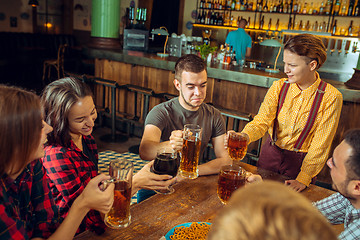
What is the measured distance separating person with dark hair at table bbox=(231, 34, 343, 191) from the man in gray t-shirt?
0.76ft

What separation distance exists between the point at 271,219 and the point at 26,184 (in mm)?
1027

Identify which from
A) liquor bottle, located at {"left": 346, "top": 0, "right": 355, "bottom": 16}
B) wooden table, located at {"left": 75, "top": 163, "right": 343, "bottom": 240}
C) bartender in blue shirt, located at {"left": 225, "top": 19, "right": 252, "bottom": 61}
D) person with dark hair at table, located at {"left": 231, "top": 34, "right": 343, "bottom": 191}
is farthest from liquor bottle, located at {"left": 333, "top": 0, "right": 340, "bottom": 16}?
wooden table, located at {"left": 75, "top": 163, "right": 343, "bottom": 240}

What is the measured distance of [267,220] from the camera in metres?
0.36

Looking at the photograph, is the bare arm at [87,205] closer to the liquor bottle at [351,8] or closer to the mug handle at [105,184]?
the mug handle at [105,184]

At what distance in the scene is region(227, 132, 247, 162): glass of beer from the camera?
1573mm

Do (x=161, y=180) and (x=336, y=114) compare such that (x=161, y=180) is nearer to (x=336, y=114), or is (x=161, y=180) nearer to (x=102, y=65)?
(x=336, y=114)

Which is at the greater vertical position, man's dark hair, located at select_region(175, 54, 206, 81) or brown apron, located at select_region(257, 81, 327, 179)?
man's dark hair, located at select_region(175, 54, 206, 81)

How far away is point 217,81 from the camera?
4.26 meters

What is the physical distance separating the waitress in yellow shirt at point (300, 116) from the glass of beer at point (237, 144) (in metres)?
0.42

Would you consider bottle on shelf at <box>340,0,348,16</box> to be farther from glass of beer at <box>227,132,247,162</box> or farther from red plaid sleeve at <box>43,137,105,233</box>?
red plaid sleeve at <box>43,137,105,233</box>

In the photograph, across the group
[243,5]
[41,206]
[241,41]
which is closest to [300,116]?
[41,206]

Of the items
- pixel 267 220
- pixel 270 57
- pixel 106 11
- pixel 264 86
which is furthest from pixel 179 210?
pixel 270 57

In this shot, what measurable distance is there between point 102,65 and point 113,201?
471cm

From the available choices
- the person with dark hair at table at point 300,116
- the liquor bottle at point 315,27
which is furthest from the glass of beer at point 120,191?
the liquor bottle at point 315,27
